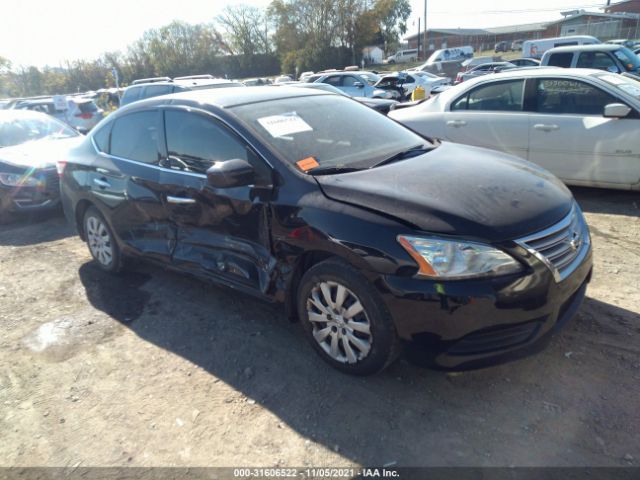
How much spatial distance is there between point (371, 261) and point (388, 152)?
116cm

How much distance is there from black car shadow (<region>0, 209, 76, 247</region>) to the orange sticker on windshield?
4.48m

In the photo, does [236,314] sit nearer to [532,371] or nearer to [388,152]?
[388,152]

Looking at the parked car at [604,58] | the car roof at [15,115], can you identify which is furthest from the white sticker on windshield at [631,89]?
the car roof at [15,115]

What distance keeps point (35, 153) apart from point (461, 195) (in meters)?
6.82

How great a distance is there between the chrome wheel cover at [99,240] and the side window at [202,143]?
1.42 m

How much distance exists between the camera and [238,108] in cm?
340

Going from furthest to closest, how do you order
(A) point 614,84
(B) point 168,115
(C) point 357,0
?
(C) point 357,0
(A) point 614,84
(B) point 168,115

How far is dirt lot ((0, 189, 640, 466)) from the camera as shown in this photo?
7.80 ft

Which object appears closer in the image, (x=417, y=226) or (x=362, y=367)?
(x=417, y=226)

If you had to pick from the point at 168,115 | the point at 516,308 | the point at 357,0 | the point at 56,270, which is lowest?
the point at 56,270

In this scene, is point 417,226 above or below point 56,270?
above

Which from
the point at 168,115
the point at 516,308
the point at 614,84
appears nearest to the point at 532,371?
the point at 516,308

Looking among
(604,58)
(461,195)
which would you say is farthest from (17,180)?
(604,58)

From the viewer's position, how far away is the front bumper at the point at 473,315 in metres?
2.38
